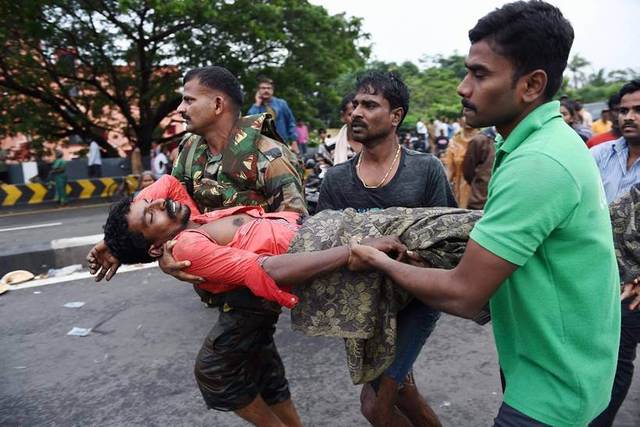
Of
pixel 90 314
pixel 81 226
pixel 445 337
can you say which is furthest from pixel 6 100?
pixel 445 337

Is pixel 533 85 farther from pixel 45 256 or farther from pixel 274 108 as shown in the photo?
pixel 45 256

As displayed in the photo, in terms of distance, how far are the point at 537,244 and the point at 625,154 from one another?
1.91 metres

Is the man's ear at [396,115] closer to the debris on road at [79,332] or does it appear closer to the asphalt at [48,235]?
the debris on road at [79,332]

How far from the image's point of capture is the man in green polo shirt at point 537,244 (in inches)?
47.5

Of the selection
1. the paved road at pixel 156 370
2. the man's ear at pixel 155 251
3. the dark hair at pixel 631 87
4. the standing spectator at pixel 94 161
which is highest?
the dark hair at pixel 631 87

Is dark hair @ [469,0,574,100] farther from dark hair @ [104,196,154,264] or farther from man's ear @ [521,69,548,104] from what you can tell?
dark hair @ [104,196,154,264]

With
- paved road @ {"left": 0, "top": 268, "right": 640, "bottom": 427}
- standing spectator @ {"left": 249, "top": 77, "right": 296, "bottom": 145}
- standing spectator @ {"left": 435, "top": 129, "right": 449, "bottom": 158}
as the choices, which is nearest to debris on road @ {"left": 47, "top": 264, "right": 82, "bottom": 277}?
paved road @ {"left": 0, "top": 268, "right": 640, "bottom": 427}

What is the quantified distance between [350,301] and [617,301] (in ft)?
2.63

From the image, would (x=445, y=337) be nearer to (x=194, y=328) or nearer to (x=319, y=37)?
(x=194, y=328)

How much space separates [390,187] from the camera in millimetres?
2375

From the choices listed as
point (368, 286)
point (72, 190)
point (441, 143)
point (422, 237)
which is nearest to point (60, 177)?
point (72, 190)

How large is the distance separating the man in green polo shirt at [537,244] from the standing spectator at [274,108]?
16.1 feet

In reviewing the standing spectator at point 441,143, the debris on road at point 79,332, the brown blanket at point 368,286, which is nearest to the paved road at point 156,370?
the debris on road at point 79,332

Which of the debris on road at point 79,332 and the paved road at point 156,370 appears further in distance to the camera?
the debris on road at point 79,332
